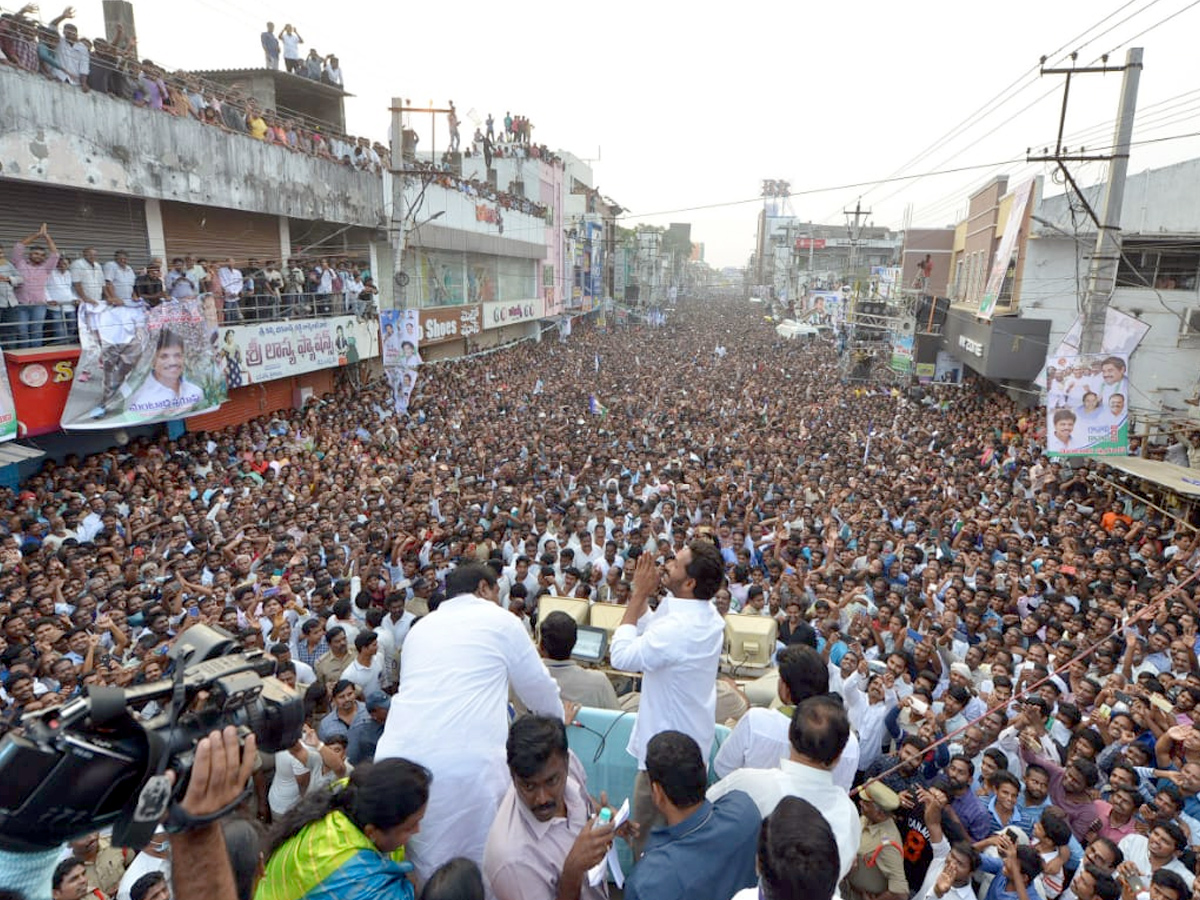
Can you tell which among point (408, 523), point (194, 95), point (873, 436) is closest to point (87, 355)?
point (408, 523)

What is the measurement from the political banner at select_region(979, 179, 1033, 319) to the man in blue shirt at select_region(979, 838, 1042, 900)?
706 inches

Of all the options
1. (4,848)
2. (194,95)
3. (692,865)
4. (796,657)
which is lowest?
(692,865)

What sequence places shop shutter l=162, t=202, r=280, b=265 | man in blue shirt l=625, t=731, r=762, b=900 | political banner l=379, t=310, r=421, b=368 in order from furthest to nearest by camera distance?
1. shop shutter l=162, t=202, r=280, b=265
2. political banner l=379, t=310, r=421, b=368
3. man in blue shirt l=625, t=731, r=762, b=900

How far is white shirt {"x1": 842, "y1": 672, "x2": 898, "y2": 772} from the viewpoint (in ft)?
16.0

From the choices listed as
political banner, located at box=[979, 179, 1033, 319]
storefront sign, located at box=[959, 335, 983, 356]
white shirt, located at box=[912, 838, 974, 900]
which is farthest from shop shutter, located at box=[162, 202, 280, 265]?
political banner, located at box=[979, 179, 1033, 319]

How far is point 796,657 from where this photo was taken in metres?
2.96

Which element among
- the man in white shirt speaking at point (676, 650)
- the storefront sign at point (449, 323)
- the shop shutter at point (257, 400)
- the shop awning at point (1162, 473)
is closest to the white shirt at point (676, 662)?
the man in white shirt speaking at point (676, 650)

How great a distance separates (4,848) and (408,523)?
767 cm

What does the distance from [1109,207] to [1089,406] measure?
3.52m

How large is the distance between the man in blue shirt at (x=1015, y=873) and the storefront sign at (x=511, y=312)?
1041 inches

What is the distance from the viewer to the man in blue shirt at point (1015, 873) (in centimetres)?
340

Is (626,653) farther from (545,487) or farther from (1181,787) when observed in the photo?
(545,487)

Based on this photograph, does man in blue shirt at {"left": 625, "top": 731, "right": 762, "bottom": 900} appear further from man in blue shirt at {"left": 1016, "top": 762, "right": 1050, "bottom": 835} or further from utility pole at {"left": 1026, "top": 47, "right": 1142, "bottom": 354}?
utility pole at {"left": 1026, "top": 47, "right": 1142, "bottom": 354}

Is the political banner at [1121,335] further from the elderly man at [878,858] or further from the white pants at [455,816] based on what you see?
the white pants at [455,816]
